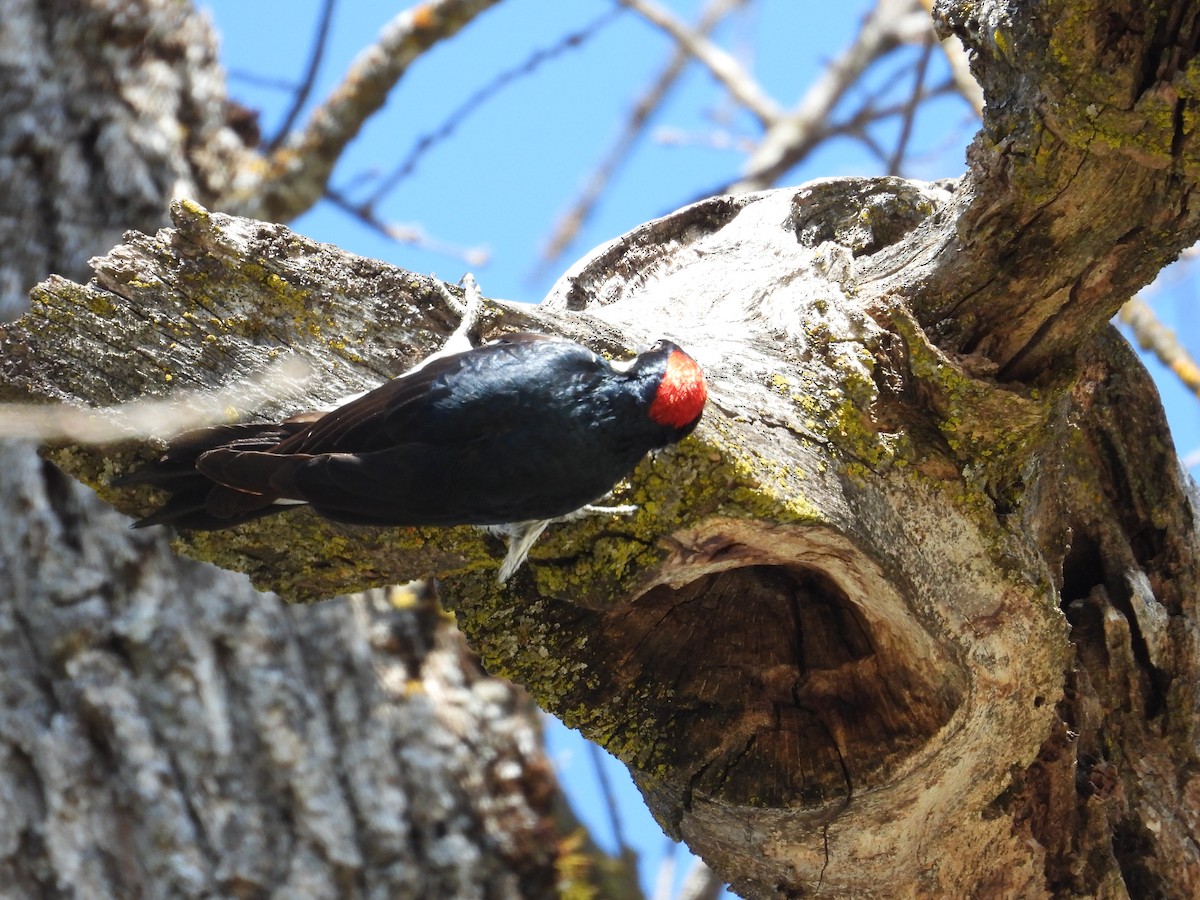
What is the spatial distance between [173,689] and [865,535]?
259 centimetres

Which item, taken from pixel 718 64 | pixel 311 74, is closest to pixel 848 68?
pixel 718 64

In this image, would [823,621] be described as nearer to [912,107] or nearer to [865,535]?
[865,535]

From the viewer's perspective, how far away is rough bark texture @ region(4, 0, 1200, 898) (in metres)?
2.23

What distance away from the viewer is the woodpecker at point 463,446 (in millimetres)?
2211

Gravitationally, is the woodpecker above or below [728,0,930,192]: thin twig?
below

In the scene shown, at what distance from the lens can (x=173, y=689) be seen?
3906 millimetres

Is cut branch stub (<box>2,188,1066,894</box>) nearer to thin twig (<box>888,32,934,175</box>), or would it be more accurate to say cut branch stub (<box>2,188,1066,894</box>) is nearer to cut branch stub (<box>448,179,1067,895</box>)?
cut branch stub (<box>448,179,1067,895</box>)

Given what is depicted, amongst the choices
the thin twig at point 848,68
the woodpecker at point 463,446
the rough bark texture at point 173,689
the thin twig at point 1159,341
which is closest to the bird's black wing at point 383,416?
the woodpecker at point 463,446

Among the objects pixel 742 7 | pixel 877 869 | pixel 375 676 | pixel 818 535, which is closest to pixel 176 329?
pixel 818 535

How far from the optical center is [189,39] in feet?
16.0

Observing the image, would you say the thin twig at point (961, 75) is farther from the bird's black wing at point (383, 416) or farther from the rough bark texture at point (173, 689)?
the rough bark texture at point (173, 689)

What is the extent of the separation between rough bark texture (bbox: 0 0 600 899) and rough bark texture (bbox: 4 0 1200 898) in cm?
163

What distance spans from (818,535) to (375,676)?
101 inches

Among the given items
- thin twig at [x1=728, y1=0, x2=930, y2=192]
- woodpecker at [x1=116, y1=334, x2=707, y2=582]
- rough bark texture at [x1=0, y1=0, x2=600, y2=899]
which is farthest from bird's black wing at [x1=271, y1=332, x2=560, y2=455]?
thin twig at [x1=728, y1=0, x2=930, y2=192]
